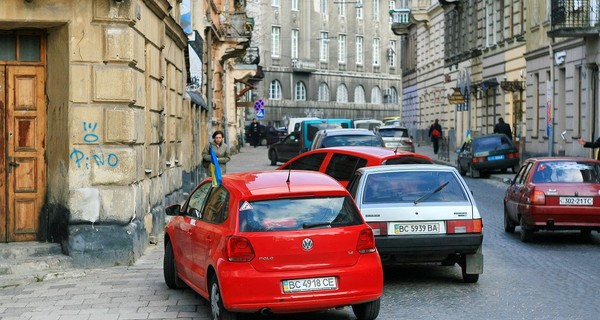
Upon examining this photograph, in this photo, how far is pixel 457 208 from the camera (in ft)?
40.2

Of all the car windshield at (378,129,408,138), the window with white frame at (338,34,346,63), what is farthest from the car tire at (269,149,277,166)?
the window with white frame at (338,34,346,63)

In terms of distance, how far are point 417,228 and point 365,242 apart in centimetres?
256

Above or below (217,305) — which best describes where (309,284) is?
above

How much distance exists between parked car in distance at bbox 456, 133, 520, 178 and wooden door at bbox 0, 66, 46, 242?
2297 centimetres

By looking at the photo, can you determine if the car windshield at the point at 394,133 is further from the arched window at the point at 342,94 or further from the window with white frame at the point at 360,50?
the window with white frame at the point at 360,50

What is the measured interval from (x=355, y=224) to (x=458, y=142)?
48364 millimetres

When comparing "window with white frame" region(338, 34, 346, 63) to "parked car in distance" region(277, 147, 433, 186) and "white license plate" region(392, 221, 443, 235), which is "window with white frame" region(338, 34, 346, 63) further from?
"white license plate" region(392, 221, 443, 235)

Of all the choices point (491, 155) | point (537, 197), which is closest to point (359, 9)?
point (491, 155)

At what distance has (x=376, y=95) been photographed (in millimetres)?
99938

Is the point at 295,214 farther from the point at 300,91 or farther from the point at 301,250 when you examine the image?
the point at 300,91

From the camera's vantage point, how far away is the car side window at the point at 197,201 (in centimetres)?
1103

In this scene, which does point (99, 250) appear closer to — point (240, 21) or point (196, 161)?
point (196, 161)

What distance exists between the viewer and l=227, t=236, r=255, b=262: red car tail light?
9297 mm

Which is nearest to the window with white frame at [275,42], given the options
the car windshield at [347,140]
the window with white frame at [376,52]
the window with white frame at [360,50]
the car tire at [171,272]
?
the window with white frame at [360,50]
